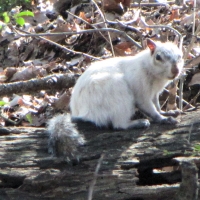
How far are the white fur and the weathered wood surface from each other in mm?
181

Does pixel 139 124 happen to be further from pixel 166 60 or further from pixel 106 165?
pixel 106 165

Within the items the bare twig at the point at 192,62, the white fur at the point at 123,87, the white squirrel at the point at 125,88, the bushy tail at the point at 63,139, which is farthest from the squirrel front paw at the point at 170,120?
the bare twig at the point at 192,62

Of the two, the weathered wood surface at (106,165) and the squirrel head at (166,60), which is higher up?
the squirrel head at (166,60)

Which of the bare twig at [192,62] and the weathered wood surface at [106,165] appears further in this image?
the bare twig at [192,62]

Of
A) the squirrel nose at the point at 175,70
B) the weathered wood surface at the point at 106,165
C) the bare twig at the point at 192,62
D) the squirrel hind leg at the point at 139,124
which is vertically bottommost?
A: the weathered wood surface at the point at 106,165

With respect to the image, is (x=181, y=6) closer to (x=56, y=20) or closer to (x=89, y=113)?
(x=56, y=20)

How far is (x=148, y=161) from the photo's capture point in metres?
4.29

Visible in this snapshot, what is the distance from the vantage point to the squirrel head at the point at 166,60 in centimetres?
503

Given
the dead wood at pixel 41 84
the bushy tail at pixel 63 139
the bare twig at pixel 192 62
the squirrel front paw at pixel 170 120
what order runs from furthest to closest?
1. the dead wood at pixel 41 84
2. the bare twig at pixel 192 62
3. the squirrel front paw at pixel 170 120
4. the bushy tail at pixel 63 139

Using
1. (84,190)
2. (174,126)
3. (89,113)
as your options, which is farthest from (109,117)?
(84,190)

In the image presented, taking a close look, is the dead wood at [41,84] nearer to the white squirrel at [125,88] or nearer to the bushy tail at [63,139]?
the white squirrel at [125,88]

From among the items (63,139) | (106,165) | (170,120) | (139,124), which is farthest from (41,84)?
(106,165)

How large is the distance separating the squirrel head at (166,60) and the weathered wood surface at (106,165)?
50 cm

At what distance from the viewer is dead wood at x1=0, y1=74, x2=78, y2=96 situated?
616cm
